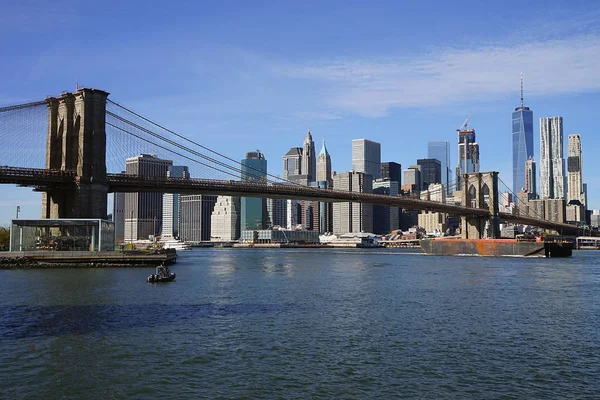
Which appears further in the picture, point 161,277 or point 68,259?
point 68,259

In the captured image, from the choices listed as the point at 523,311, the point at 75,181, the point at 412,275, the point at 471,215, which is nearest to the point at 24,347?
the point at 523,311

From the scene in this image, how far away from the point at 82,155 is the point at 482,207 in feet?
316

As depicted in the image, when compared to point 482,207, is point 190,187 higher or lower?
higher

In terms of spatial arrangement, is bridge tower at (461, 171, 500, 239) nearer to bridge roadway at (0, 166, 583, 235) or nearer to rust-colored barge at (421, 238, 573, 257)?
bridge roadway at (0, 166, 583, 235)

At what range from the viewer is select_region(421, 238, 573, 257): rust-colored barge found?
9462 centimetres

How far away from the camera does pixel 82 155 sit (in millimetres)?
67062

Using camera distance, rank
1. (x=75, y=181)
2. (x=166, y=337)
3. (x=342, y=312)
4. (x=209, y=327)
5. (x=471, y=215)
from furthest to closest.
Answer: (x=471, y=215), (x=75, y=181), (x=342, y=312), (x=209, y=327), (x=166, y=337)

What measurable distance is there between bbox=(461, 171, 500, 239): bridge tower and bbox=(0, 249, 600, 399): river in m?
93.3

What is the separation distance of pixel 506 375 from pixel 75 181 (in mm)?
59012

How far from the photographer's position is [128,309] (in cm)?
3041

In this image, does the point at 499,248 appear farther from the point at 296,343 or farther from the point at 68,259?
the point at 296,343

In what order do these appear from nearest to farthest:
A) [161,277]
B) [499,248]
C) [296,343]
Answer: [296,343], [161,277], [499,248]

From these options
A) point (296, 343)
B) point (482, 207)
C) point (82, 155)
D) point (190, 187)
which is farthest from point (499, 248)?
point (296, 343)

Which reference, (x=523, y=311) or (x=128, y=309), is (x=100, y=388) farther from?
(x=523, y=311)
